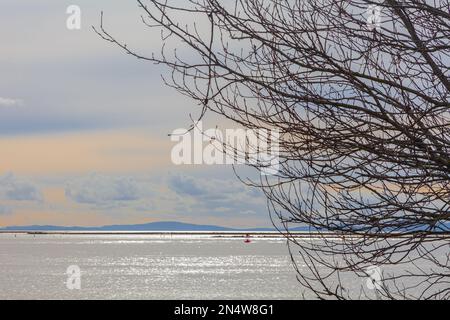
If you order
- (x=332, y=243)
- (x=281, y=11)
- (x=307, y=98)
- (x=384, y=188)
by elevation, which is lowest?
(x=332, y=243)

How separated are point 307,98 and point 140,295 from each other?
277ft

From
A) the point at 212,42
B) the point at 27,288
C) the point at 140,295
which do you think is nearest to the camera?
the point at 212,42

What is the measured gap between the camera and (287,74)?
7.52m

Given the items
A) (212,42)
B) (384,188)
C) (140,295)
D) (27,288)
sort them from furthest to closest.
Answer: (27,288), (140,295), (384,188), (212,42)

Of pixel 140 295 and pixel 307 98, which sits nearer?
pixel 307 98

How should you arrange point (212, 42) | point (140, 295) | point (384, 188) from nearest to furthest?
point (212, 42)
point (384, 188)
point (140, 295)

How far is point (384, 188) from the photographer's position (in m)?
7.59

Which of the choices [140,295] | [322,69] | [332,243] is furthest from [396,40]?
[140,295]

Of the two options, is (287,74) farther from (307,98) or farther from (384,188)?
(384,188)
